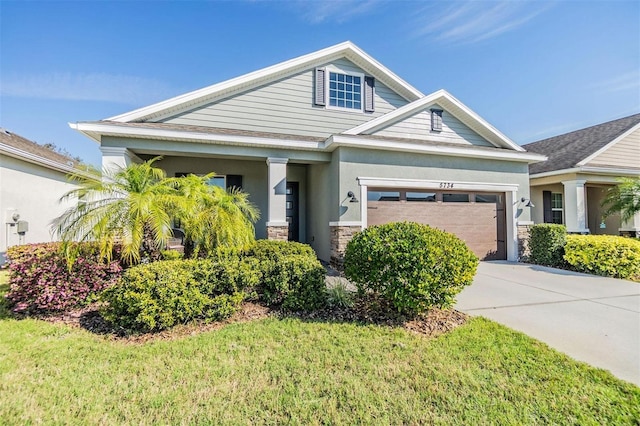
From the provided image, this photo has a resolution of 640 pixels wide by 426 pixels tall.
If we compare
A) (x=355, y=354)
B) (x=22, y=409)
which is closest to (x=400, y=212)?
(x=355, y=354)

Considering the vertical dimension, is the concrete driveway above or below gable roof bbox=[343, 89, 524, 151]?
below

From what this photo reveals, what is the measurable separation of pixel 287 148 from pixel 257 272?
4.96 meters

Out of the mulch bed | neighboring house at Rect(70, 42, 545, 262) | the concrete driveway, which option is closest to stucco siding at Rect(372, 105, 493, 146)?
neighboring house at Rect(70, 42, 545, 262)

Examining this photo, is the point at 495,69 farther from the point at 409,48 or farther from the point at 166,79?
the point at 166,79

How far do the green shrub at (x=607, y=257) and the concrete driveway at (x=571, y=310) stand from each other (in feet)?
1.77

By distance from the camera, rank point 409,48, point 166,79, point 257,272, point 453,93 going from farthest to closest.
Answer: point 166,79
point 409,48
point 453,93
point 257,272

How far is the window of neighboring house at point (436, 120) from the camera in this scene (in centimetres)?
991

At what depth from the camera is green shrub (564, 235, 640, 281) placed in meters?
7.84

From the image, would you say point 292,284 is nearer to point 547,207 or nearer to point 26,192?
point 26,192

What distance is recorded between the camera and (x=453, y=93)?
32.2 feet

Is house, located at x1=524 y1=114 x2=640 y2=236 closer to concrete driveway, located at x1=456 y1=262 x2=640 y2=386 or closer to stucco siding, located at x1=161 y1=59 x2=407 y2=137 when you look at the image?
concrete driveway, located at x1=456 y1=262 x2=640 y2=386

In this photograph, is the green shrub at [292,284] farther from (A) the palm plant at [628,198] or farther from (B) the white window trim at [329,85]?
(A) the palm plant at [628,198]

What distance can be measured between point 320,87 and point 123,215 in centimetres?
793

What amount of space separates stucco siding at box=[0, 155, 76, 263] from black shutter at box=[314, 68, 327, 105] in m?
8.98
